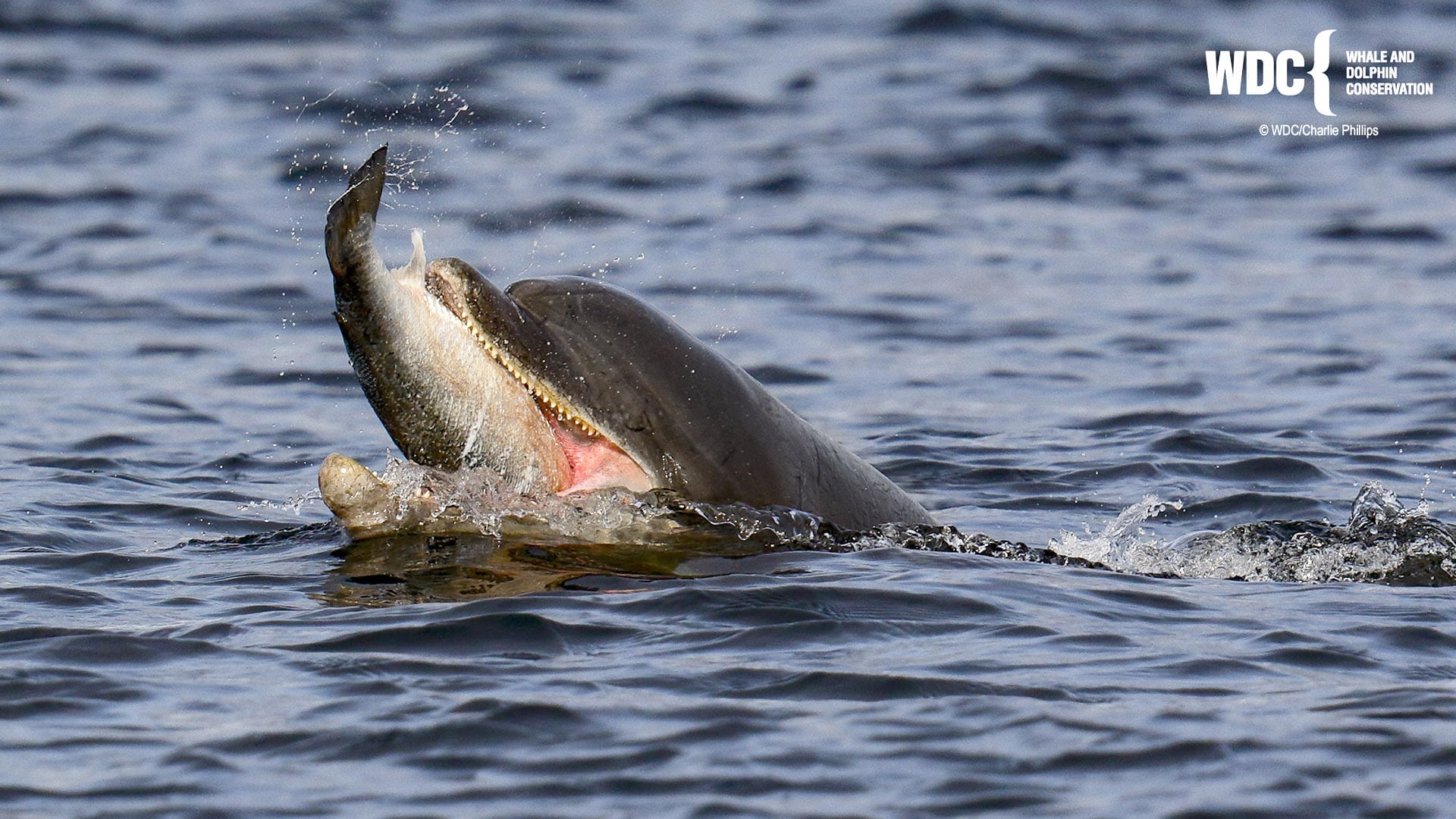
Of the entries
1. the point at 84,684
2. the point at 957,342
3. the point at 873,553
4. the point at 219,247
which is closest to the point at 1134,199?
the point at 957,342

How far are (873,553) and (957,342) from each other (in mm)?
7780

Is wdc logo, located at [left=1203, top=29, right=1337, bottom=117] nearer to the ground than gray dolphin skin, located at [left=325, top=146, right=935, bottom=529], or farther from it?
farther from it

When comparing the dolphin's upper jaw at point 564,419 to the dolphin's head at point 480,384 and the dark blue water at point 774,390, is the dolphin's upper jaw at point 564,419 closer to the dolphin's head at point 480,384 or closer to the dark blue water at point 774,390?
the dolphin's head at point 480,384

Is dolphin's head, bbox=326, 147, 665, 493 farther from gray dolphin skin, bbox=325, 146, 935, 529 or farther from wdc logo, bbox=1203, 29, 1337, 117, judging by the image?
wdc logo, bbox=1203, 29, 1337, 117

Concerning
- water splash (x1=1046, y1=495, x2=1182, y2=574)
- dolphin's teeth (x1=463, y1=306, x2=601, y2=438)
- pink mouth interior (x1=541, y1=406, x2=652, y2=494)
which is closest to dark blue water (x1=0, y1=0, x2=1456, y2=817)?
water splash (x1=1046, y1=495, x2=1182, y2=574)

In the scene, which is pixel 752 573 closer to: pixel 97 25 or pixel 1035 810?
pixel 1035 810

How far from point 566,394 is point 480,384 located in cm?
33

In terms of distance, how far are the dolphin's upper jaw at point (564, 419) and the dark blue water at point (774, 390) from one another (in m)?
0.44

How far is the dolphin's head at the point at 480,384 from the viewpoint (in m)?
7.46

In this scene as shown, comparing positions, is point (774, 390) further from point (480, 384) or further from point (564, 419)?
point (480, 384)

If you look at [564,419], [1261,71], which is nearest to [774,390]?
[564,419]

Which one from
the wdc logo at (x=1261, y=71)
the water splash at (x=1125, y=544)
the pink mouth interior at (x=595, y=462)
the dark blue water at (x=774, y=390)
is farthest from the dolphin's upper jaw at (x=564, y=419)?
the wdc logo at (x=1261, y=71)

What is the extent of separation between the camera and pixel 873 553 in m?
8.17

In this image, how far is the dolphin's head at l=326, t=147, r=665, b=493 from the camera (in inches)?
294
